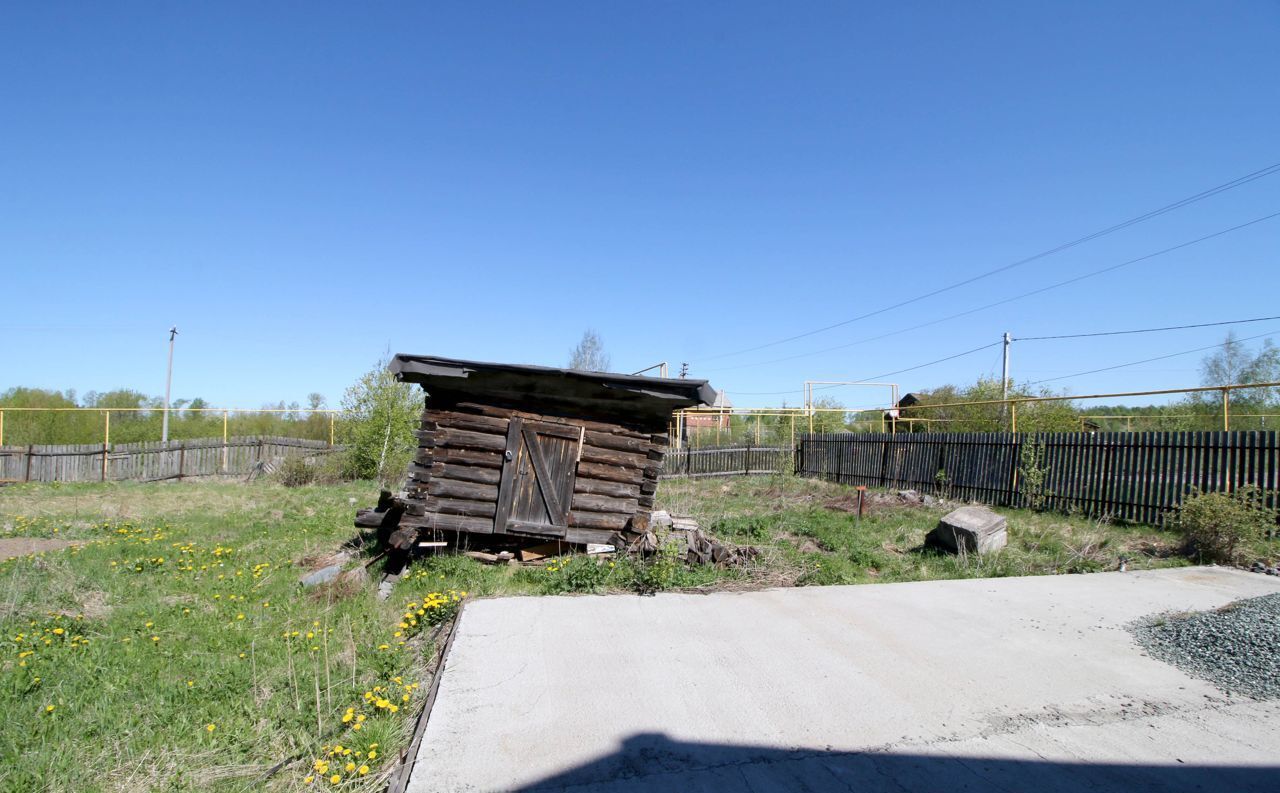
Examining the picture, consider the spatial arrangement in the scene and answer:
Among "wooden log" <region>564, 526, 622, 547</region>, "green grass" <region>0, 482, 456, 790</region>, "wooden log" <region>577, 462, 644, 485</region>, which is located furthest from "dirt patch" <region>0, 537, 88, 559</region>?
"wooden log" <region>577, 462, 644, 485</region>

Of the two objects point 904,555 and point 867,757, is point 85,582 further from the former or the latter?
point 904,555

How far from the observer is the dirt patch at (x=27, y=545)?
9438mm

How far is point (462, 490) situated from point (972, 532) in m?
6.81

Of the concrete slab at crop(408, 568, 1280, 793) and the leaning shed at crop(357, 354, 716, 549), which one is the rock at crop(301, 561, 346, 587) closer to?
the leaning shed at crop(357, 354, 716, 549)

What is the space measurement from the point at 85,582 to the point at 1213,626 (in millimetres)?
11281

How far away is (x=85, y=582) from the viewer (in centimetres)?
745

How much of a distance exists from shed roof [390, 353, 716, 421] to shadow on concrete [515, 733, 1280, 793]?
4974 mm

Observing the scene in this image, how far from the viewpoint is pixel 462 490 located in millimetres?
8109

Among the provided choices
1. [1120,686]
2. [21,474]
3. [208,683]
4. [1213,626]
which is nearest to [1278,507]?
[1213,626]

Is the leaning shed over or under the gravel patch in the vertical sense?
over

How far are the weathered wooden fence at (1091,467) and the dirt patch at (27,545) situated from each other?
17011 mm

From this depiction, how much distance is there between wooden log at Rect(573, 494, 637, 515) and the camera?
8383 mm

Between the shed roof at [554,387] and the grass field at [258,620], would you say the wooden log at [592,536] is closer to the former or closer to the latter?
the grass field at [258,620]

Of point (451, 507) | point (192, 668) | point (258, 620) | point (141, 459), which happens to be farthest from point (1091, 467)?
point (141, 459)
